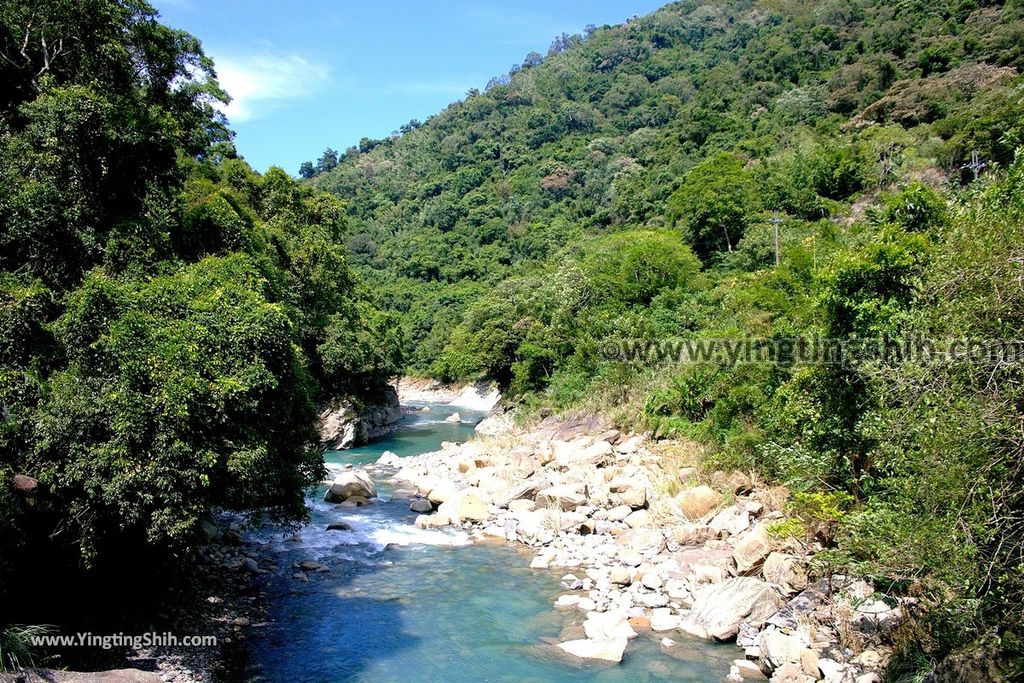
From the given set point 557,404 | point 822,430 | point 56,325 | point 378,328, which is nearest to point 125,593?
point 56,325

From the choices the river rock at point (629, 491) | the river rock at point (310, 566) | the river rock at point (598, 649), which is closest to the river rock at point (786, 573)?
the river rock at point (598, 649)

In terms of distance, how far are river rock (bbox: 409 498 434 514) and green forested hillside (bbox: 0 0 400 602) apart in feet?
24.2

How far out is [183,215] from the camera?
14.8 m

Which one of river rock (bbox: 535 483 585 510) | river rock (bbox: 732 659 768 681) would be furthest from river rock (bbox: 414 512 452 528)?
river rock (bbox: 732 659 768 681)

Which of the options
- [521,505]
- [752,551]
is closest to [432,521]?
[521,505]

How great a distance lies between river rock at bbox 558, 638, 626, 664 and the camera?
1072cm

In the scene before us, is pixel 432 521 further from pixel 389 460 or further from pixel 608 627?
pixel 389 460

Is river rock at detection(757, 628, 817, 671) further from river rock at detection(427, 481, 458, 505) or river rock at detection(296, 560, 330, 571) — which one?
river rock at detection(427, 481, 458, 505)

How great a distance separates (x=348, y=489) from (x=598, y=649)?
42.5 feet

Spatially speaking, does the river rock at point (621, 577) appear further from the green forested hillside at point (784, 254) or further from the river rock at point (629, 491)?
the green forested hillside at point (784, 254)

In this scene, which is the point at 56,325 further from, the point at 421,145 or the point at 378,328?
the point at 421,145

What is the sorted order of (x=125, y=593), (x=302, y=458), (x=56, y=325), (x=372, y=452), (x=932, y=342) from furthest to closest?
(x=372, y=452) < (x=302, y=458) < (x=125, y=593) < (x=56, y=325) < (x=932, y=342)

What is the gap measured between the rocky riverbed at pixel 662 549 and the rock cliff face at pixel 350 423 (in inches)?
401

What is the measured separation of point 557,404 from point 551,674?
1981cm
